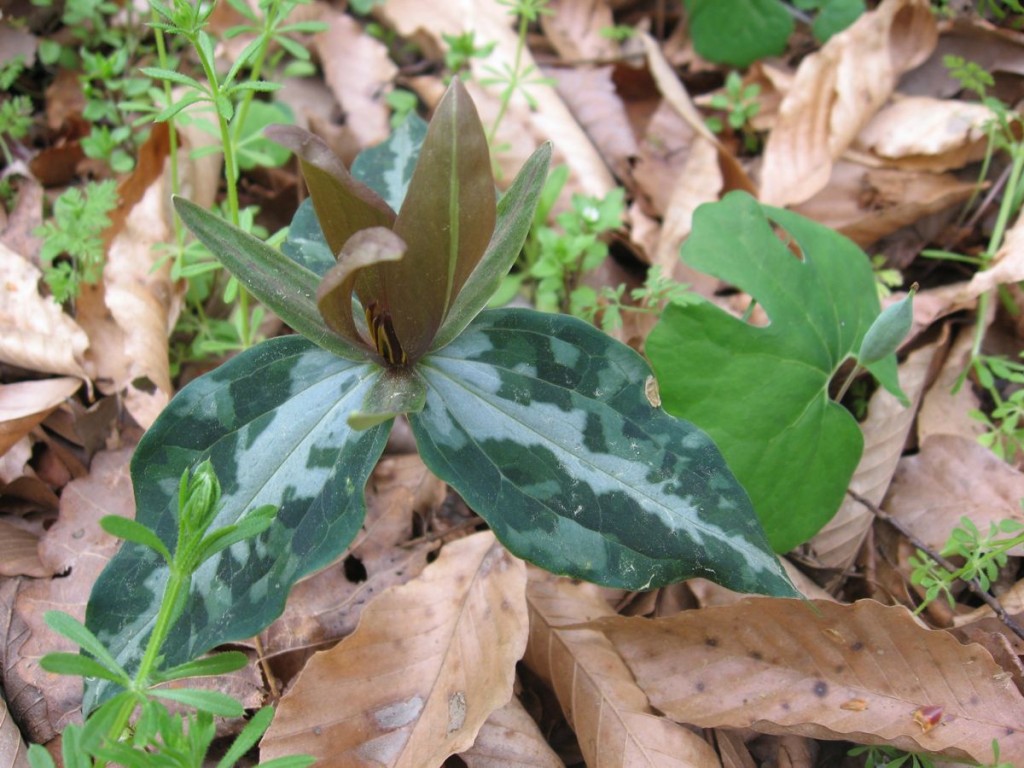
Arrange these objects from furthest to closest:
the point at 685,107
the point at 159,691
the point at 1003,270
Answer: the point at 685,107
the point at 1003,270
the point at 159,691

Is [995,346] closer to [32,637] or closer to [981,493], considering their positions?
[981,493]

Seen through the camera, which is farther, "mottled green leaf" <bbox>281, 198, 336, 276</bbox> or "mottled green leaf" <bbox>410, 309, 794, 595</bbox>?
"mottled green leaf" <bbox>281, 198, 336, 276</bbox>

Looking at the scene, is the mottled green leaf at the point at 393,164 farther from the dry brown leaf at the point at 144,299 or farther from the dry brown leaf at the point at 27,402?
the dry brown leaf at the point at 27,402

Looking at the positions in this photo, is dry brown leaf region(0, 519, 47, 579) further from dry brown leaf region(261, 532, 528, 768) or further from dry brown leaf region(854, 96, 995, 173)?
dry brown leaf region(854, 96, 995, 173)

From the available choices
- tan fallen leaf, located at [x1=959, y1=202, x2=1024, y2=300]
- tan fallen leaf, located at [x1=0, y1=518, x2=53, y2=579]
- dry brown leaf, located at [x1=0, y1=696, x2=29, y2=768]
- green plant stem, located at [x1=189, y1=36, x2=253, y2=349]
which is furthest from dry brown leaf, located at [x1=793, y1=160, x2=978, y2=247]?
dry brown leaf, located at [x1=0, y1=696, x2=29, y2=768]

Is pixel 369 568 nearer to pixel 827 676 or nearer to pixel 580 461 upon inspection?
pixel 580 461

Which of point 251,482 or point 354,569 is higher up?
point 251,482

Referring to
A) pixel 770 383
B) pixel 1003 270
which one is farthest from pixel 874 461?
pixel 1003 270
